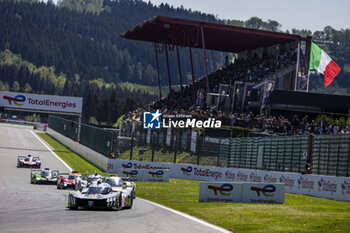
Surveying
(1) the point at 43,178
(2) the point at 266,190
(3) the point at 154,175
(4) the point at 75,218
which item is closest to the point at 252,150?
(3) the point at 154,175

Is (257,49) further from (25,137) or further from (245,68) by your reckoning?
(25,137)

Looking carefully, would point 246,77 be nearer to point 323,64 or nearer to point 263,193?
point 323,64

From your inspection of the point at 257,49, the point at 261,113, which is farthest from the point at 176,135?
the point at 257,49

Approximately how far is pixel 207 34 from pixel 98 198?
50.3 metres

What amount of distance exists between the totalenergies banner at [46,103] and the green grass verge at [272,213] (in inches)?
2021

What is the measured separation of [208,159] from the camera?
40.2 meters

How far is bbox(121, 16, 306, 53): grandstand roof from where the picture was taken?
61.9 m

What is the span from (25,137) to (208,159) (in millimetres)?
43743

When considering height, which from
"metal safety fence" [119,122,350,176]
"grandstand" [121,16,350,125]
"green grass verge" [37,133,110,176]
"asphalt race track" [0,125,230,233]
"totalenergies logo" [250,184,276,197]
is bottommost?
"green grass verge" [37,133,110,176]

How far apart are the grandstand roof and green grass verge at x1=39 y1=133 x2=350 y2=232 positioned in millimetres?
36504

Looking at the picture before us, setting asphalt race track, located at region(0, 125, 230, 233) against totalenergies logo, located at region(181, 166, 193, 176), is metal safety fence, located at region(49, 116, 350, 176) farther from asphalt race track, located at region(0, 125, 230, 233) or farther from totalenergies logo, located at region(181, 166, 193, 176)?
asphalt race track, located at region(0, 125, 230, 233)

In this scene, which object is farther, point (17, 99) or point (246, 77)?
point (17, 99)

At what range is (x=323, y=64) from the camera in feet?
179

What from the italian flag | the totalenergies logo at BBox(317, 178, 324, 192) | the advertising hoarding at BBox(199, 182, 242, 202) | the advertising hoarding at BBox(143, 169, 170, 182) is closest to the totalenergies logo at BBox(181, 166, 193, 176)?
the advertising hoarding at BBox(143, 169, 170, 182)
